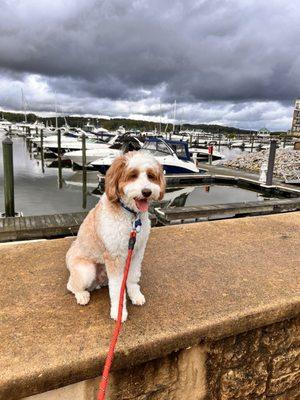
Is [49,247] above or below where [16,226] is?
above

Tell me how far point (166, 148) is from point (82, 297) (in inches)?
640

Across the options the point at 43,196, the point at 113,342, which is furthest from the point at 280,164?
the point at 113,342

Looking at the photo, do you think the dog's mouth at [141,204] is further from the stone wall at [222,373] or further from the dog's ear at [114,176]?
the stone wall at [222,373]

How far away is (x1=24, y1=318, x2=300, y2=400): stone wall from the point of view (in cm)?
229

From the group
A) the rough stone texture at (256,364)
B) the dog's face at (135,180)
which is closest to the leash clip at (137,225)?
the dog's face at (135,180)

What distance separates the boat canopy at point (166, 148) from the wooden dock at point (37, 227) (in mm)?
11933

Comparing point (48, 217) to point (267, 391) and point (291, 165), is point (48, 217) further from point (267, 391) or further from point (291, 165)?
point (291, 165)

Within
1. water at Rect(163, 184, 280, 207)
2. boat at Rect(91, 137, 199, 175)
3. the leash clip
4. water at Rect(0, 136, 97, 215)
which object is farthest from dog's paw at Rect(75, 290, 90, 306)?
boat at Rect(91, 137, 199, 175)

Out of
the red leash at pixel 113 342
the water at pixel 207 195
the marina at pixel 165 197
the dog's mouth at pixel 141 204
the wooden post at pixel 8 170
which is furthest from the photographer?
the water at pixel 207 195

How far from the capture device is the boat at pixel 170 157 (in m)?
17.8

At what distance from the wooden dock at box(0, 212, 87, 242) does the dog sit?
11.7 ft

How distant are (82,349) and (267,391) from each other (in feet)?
6.56

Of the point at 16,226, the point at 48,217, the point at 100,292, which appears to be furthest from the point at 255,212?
the point at 100,292

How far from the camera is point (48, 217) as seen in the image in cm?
664
